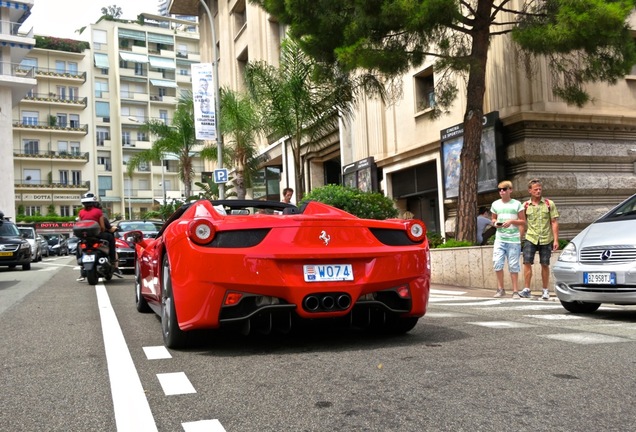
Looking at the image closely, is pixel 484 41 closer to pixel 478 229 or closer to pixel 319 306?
pixel 478 229

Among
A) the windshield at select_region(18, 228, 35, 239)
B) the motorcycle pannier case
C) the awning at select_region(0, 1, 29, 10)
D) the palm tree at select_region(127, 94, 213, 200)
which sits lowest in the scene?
the motorcycle pannier case

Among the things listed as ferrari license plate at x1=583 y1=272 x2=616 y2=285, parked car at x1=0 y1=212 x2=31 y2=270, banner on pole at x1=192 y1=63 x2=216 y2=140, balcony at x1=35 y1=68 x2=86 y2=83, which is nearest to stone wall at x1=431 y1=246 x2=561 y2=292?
ferrari license plate at x1=583 y1=272 x2=616 y2=285

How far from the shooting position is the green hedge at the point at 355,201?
15820 mm

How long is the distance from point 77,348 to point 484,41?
1001cm

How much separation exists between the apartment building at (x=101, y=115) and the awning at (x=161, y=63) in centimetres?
12

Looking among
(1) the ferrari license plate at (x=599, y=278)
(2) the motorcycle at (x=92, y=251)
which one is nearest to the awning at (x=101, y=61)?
(2) the motorcycle at (x=92, y=251)

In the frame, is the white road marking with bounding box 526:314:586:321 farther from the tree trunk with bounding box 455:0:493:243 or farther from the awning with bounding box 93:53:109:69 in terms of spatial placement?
the awning with bounding box 93:53:109:69

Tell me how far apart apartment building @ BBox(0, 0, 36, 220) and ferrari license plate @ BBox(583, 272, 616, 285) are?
51.8m

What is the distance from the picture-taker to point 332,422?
312cm

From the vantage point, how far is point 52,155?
71.4 meters

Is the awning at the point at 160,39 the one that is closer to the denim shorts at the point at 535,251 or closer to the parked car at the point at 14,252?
the parked car at the point at 14,252

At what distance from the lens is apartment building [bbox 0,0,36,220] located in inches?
2062

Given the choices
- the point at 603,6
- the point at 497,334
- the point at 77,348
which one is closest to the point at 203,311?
the point at 77,348

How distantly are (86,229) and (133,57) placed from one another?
74.1 meters
